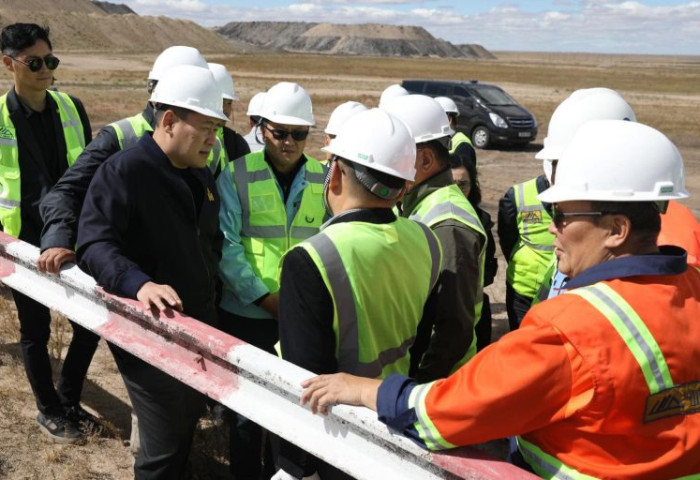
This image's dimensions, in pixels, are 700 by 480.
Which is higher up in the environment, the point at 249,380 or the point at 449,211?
the point at 449,211

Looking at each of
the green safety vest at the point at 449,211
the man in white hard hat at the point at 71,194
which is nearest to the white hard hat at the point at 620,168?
the green safety vest at the point at 449,211

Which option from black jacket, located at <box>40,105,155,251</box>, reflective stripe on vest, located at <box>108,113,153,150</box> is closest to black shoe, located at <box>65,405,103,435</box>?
black jacket, located at <box>40,105,155,251</box>

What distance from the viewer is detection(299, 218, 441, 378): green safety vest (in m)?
2.18

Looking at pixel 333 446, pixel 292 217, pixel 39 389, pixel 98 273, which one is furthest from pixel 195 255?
pixel 39 389

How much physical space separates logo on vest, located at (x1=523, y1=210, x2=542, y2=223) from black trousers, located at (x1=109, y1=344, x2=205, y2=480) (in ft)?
8.00

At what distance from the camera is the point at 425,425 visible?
177cm

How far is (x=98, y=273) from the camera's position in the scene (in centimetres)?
265

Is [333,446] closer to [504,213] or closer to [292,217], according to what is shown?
[292,217]

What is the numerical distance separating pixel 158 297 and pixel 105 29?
128 metres

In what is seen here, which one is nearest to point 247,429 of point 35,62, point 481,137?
point 35,62

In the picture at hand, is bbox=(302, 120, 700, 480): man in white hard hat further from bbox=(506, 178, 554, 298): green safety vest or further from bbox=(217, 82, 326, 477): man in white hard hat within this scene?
bbox=(506, 178, 554, 298): green safety vest

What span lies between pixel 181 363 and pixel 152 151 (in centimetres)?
87

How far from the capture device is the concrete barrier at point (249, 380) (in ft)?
6.15

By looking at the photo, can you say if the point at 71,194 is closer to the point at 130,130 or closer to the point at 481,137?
the point at 130,130
